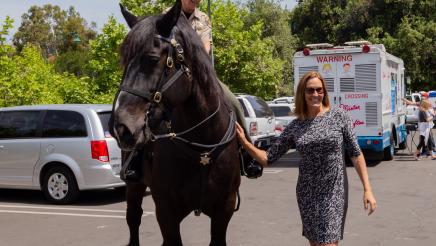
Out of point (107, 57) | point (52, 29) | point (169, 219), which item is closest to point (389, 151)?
point (169, 219)

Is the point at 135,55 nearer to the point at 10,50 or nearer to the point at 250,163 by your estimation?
the point at 250,163

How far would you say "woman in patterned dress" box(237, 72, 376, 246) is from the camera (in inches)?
165

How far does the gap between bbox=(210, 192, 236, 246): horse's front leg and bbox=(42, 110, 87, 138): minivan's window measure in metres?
6.70

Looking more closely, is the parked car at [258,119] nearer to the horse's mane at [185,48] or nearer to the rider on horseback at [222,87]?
the rider on horseback at [222,87]

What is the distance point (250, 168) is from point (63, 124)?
6996mm

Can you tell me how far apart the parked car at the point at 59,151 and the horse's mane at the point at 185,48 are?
6.63m

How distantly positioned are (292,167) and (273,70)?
48.2ft

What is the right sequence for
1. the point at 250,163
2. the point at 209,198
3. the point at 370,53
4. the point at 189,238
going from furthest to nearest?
the point at 370,53 → the point at 189,238 → the point at 250,163 → the point at 209,198

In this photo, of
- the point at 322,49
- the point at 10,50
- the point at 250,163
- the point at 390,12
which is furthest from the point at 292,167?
the point at 390,12

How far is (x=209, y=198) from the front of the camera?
406 centimetres

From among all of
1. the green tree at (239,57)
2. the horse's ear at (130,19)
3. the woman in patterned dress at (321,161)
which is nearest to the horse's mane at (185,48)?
the horse's ear at (130,19)

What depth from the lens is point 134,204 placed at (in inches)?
237

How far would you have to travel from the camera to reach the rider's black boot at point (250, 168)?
4684mm

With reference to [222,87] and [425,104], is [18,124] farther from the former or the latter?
[425,104]
